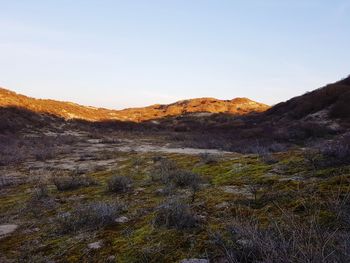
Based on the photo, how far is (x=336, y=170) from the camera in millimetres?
4664

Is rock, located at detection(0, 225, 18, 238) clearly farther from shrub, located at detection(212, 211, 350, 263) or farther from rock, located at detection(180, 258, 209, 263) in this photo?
shrub, located at detection(212, 211, 350, 263)

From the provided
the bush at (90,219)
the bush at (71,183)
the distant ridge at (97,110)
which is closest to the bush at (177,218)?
the bush at (90,219)

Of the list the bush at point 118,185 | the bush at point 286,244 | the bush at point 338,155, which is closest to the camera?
the bush at point 286,244

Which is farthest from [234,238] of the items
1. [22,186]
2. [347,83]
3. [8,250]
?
[347,83]

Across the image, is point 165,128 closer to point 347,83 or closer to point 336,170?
point 347,83

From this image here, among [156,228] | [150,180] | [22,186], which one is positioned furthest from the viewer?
[22,186]

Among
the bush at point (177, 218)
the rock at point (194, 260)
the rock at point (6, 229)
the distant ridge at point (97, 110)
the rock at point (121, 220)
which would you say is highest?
the distant ridge at point (97, 110)

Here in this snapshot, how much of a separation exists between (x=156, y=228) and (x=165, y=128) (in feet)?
124

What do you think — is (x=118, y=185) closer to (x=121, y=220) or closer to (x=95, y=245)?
(x=121, y=220)

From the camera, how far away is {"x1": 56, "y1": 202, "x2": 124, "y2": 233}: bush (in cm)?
412

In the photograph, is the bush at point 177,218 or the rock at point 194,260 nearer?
the rock at point 194,260

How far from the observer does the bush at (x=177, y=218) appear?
3584mm

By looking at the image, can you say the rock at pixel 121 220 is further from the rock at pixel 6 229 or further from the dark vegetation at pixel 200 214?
the rock at pixel 6 229

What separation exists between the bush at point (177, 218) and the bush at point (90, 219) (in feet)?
2.12
